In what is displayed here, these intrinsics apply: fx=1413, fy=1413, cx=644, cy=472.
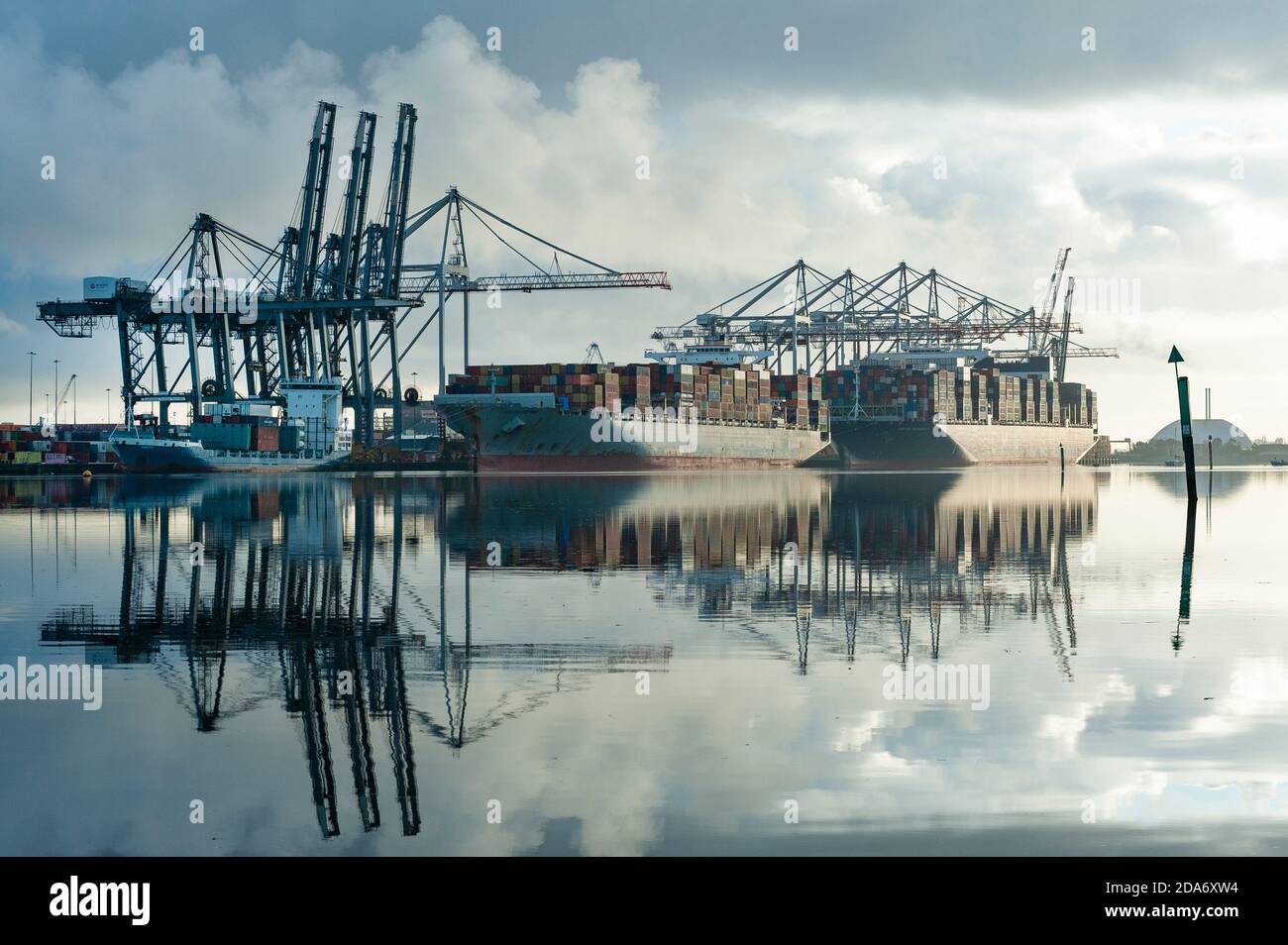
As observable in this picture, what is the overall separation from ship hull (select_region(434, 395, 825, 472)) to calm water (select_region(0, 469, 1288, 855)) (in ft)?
286

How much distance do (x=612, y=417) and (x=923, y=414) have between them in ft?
176

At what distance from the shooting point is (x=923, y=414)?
6289 inches

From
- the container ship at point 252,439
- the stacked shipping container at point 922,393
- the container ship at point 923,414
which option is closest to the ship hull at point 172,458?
the container ship at point 252,439

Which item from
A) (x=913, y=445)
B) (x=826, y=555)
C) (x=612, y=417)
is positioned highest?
(x=612, y=417)

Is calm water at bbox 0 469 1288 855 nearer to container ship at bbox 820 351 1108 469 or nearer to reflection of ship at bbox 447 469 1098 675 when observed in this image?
reflection of ship at bbox 447 469 1098 675

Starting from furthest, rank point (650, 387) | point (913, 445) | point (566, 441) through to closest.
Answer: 1. point (913, 445)
2. point (650, 387)
3. point (566, 441)

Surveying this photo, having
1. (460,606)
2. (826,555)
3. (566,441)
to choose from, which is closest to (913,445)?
(566,441)

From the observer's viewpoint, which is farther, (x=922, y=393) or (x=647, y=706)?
(x=922, y=393)

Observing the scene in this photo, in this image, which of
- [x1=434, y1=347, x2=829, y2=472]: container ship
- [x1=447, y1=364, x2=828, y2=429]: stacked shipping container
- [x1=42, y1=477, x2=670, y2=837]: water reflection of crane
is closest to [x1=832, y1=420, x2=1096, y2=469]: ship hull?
[x1=447, y1=364, x2=828, y2=429]: stacked shipping container

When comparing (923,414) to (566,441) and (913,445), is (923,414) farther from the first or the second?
(566,441)

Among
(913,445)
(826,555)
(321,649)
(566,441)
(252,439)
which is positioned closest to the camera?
(321,649)

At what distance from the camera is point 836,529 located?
35.5 metres

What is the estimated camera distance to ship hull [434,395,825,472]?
114625 millimetres
